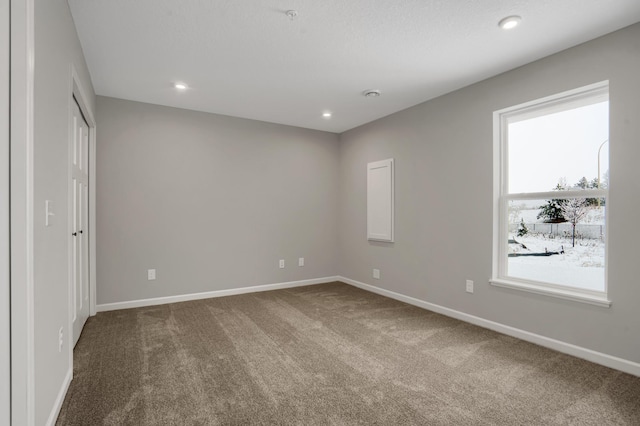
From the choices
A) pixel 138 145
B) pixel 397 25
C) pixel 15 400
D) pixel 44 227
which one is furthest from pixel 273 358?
pixel 138 145

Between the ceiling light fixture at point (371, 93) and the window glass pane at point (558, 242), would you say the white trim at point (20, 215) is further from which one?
the window glass pane at point (558, 242)

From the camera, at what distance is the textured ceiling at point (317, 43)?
2.20 m

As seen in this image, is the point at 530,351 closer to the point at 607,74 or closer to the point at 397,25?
the point at 607,74

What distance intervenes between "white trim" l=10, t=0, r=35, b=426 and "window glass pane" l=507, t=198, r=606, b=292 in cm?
365

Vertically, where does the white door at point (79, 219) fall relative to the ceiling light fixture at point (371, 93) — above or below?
below

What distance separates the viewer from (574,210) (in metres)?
2.81

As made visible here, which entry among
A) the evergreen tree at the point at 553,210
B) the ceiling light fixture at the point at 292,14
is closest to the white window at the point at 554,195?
the evergreen tree at the point at 553,210

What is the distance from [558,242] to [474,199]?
2.73 ft

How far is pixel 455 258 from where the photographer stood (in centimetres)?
363

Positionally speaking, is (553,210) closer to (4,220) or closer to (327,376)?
(327,376)

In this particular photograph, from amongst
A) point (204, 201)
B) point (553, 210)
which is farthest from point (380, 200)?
point (204, 201)

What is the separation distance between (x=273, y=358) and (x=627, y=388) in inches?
96.7

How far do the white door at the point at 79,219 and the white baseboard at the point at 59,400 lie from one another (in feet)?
2.21

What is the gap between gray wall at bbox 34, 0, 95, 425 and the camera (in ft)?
5.15
